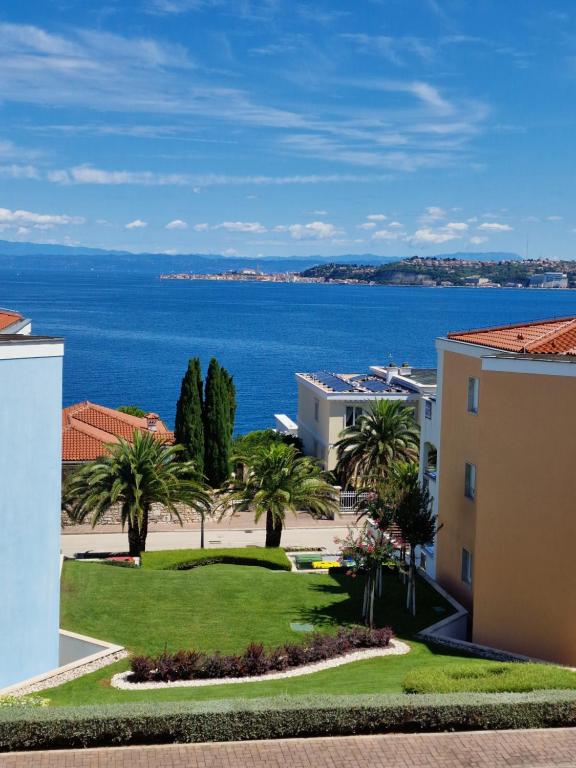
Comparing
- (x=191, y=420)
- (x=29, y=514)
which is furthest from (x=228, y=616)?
(x=191, y=420)

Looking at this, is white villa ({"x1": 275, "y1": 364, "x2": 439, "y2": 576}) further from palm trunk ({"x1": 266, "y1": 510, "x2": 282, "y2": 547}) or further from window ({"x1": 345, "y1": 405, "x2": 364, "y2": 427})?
palm trunk ({"x1": 266, "y1": 510, "x2": 282, "y2": 547})

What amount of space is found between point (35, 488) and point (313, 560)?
16.1 metres

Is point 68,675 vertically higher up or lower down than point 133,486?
lower down

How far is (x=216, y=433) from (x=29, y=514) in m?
26.9

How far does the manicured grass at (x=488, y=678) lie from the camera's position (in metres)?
15.7

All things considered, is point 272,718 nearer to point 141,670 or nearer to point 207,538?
point 141,670

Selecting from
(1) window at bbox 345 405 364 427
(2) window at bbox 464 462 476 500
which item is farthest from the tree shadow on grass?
(1) window at bbox 345 405 364 427

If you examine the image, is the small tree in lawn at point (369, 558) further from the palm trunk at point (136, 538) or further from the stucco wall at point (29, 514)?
the palm trunk at point (136, 538)

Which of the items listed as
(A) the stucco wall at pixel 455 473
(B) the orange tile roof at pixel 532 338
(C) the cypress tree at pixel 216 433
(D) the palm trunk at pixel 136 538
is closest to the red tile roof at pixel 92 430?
(C) the cypress tree at pixel 216 433

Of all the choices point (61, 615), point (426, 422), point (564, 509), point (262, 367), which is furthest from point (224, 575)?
point (262, 367)

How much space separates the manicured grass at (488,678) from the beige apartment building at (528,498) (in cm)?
347

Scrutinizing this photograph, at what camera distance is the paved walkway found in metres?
12.6

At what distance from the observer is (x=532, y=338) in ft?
78.6

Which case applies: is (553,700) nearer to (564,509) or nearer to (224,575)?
(564,509)
